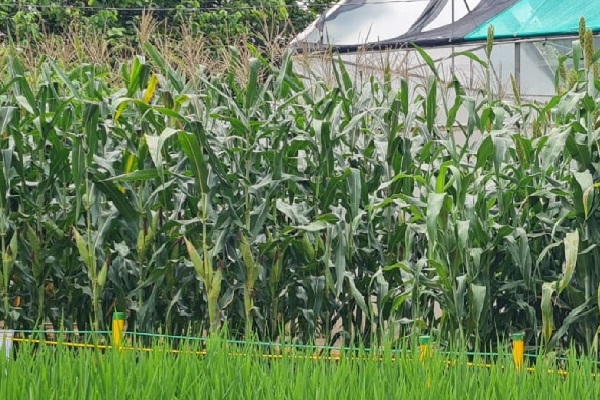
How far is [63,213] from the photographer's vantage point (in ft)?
17.3

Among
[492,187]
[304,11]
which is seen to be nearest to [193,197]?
[492,187]

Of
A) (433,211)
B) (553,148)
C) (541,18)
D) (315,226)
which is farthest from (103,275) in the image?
(541,18)

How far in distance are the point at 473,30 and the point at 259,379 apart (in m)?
9.84

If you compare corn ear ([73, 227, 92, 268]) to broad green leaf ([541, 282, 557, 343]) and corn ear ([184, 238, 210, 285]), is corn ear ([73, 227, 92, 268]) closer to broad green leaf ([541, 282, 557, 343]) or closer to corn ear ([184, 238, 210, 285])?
corn ear ([184, 238, 210, 285])

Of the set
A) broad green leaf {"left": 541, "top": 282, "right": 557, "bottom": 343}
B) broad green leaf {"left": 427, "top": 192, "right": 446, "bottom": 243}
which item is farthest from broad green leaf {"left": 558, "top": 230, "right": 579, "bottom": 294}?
broad green leaf {"left": 427, "top": 192, "right": 446, "bottom": 243}

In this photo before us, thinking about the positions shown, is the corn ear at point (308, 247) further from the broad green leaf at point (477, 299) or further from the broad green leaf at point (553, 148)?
the broad green leaf at point (553, 148)

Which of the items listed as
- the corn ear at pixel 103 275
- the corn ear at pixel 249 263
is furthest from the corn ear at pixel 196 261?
the corn ear at pixel 103 275

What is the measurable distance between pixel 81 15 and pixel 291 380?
573 inches

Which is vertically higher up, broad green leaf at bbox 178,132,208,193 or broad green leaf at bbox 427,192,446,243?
broad green leaf at bbox 178,132,208,193

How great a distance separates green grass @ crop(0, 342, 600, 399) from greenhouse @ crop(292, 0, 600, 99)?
7.58 m

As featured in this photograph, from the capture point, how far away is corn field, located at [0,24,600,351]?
4695mm

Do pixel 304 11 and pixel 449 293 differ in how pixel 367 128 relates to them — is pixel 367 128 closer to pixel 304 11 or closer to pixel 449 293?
pixel 449 293

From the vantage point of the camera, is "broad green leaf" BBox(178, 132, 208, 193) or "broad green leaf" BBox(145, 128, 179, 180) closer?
"broad green leaf" BBox(145, 128, 179, 180)

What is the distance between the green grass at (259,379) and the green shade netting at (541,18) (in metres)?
8.83
